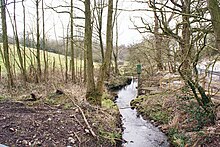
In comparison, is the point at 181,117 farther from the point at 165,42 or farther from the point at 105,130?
the point at 165,42

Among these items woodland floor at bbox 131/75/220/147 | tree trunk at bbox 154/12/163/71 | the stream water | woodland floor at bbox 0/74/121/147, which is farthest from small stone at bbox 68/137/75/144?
tree trunk at bbox 154/12/163/71

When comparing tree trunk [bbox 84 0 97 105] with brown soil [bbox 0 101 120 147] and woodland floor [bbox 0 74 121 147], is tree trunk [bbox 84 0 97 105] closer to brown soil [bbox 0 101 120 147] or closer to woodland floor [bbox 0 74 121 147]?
woodland floor [bbox 0 74 121 147]

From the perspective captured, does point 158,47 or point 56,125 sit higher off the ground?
point 158,47

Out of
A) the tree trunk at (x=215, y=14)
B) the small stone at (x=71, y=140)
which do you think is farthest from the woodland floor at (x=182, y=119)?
the tree trunk at (x=215, y=14)

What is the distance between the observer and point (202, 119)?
692 centimetres

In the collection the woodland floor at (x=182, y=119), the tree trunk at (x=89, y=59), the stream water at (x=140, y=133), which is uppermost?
the tree trunk at (x=89, y=59)

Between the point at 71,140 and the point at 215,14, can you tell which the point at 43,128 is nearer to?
the point at 71,140

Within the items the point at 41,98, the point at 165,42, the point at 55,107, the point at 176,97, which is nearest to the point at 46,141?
the point at 55,107

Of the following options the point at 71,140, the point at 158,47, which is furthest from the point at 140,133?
the point at 158,47

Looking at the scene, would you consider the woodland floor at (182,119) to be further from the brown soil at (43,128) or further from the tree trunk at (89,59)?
the tree trunk at (89,59)

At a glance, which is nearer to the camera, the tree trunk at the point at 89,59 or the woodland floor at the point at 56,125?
the woodland floor at the point at 56,125

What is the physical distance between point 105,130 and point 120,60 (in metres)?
25.4

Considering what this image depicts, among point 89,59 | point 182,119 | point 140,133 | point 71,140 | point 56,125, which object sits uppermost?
point 89,59

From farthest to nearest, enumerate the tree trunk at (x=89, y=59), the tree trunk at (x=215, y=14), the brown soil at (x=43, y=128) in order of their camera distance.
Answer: the tree trunk at (x=89, y=59)
the brown soil at (x=43, y=128)
the tree trunk at (x=215, y=14)
